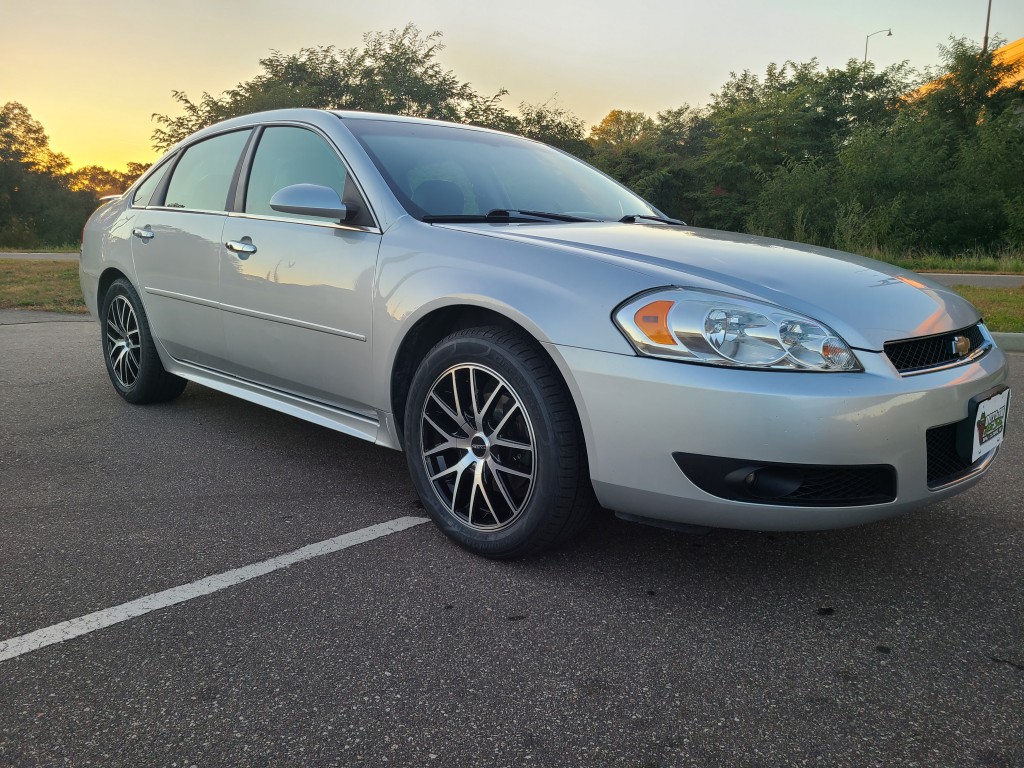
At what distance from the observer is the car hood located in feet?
7.38

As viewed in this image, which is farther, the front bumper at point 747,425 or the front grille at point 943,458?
the front grille at point 943,458

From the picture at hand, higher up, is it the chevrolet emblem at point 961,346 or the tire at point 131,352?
the chevrolet emblem at point 961,346

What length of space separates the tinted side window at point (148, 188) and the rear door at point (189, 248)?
35 millimetres

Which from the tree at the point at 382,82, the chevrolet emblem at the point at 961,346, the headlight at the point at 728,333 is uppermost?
the tree at the point at 382,82

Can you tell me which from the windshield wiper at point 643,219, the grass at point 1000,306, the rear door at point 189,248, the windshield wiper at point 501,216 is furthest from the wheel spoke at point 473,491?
the grass at point 1000,306

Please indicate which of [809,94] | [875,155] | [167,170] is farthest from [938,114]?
[167,170]

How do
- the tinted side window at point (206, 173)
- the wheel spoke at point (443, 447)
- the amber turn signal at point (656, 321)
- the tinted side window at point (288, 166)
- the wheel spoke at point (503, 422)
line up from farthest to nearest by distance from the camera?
1. the tinted side window at point (206, 173)
2. the tinted side window at point (288, 166)
3. the wheel spoke at point (443, 447)
4. the wheel spoke at point (503, 422)
5. the amber turn signal at point (656, 321)

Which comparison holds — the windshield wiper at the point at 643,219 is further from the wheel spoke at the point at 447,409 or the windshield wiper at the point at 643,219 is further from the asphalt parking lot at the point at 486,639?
the asphalt parking lot at the point at 486,639

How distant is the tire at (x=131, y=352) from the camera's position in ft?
14.2

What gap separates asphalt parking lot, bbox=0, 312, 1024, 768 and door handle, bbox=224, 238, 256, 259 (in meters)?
0.95

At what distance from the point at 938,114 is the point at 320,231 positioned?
36256mm

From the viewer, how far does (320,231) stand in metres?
3.11

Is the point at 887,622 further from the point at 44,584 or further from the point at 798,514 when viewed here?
the point at 44,584

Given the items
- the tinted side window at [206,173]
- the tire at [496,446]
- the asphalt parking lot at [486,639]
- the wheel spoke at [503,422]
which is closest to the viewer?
the asphalt parking lot at [486,639]
